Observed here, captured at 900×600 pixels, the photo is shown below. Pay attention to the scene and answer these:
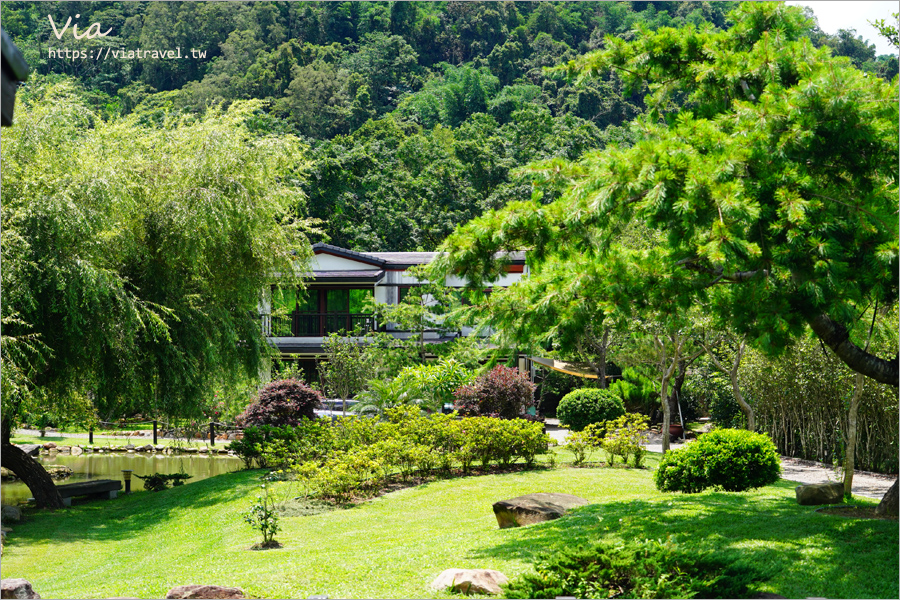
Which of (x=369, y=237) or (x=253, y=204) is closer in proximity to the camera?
(x=253, y=204)

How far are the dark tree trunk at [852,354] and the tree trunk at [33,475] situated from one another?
540 inches

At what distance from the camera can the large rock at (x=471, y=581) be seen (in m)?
6.74

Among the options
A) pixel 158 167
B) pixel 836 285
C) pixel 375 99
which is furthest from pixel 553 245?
pixel 375 99

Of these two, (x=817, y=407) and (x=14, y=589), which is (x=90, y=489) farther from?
(x=817, y=407)

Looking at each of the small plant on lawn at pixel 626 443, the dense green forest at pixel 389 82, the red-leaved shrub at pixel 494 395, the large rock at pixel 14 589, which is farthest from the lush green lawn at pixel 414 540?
the dense green forest at pixel 389 82

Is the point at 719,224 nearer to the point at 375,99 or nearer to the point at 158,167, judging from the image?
the point at 158,167

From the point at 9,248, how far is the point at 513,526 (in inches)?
346

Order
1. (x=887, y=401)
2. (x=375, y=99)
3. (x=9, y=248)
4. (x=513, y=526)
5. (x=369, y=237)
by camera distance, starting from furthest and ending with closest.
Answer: (x=375, y=99), (x=369, y=237), (x=887, y=401), (x=9, y=248), (x=513, y=526)

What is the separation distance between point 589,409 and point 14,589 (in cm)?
1590

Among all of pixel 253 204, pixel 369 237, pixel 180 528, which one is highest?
pixel 369 237

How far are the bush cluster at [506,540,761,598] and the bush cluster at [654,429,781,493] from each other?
5089 mm

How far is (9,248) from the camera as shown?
12148 millimetres

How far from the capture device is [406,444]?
15273mm

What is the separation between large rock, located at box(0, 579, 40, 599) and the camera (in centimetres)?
622
